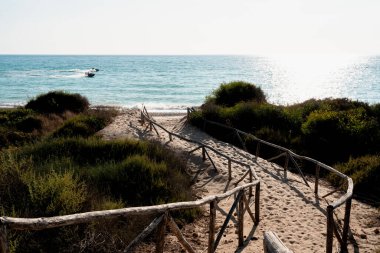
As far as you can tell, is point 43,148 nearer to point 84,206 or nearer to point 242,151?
point 84,206

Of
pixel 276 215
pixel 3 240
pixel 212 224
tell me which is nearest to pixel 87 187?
pixel 212 224

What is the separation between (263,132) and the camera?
16859mm

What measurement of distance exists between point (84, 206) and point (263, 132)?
1128 cm

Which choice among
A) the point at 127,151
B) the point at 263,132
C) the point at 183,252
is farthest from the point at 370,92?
the point at 183,252

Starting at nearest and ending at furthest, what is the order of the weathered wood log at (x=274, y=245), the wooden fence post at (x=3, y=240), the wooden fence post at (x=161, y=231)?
the wooden fence post at (x=3, y=240) < the weathered wood log at (x=274, y=245) < the wooden fence post at (x=161, y=231)

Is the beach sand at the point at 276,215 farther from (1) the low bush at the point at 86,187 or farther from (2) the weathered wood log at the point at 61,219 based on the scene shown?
(2) the weathered wood log at the point at 61,219

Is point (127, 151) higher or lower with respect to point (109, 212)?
lower

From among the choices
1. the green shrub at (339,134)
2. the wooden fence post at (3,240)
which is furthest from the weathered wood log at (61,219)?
the green shrub at (339,134)

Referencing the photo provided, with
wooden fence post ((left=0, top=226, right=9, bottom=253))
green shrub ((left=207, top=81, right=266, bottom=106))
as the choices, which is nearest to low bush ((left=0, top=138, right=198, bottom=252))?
wooden fence post ((left=0, top=226, right=9, bottom=253))

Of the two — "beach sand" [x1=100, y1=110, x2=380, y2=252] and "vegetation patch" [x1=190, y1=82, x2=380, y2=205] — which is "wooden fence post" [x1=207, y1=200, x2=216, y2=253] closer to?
"beach sand" [x1=100, y1=110, x2=380, y2=252]

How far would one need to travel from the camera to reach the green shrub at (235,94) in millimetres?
22391

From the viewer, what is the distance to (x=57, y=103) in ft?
73.5

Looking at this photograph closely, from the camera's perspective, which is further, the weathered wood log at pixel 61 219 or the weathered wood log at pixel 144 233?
the weathered wood log at pixel 144 233

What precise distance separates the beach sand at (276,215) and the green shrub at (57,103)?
10894 mm
